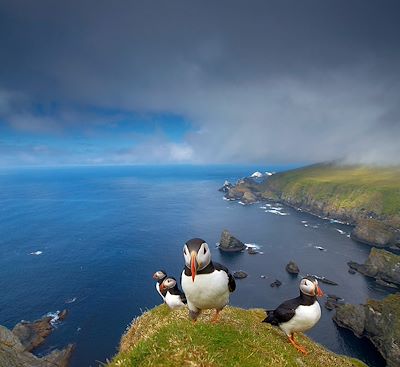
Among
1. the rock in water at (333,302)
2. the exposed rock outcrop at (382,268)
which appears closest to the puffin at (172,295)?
the rock in water at (333,302)

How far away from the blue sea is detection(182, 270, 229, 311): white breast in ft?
121

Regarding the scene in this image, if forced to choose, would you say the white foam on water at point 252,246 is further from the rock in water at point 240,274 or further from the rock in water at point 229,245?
the rock in water at point 240,274

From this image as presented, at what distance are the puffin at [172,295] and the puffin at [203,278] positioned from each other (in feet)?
23.4

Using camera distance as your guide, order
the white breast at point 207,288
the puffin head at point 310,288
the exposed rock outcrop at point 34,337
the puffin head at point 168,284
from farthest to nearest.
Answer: the exposed rock outcrop at point 34,337 → the puffin head at point 168,284 → the puffin head at point 310,288 → the white breast at point 207,288

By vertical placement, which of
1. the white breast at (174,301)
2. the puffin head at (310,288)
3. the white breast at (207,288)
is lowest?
the white breast at (174,301)

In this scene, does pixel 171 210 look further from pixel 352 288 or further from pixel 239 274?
pixel 352 288

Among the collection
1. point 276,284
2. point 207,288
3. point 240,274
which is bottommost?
point 276,284

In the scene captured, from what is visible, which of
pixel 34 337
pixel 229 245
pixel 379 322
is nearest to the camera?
pixel 34 337

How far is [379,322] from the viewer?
214ft

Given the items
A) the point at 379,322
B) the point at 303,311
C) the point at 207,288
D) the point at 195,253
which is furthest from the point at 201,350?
the point at 379,322

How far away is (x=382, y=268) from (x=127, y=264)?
86834mm

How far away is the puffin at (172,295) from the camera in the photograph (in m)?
18.8

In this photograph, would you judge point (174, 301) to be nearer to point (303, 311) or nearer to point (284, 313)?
point (284, 313)

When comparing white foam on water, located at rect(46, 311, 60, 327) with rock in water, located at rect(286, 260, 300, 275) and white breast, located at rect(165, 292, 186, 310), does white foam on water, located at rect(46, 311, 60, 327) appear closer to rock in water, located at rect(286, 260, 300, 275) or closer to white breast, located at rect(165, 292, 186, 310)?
white breast, located at rect(165, 292, 186, 310)
